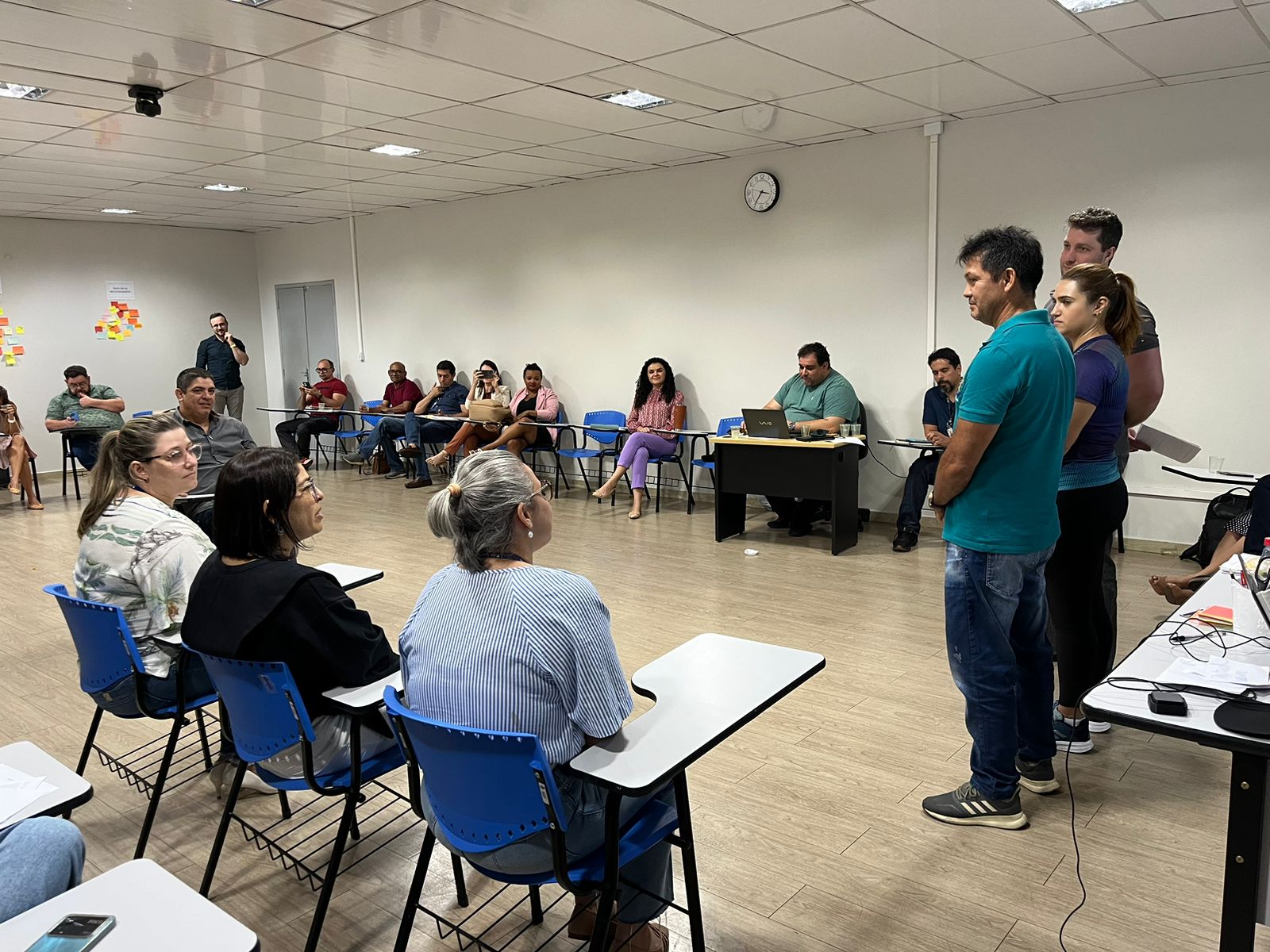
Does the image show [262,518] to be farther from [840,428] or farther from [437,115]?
[840,428]

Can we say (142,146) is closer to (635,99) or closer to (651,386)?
(635,99)

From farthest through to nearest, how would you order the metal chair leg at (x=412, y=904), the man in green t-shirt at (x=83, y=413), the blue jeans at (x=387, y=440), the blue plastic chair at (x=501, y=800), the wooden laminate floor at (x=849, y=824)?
the blue jeans at (x=387, y=440) < the man in green t-shirt at (x=83, y=413) < the wooden laminate floor at (x=849, y=824) < the metal chair leg at (x=412, y=904) < the blue plastic chair at (x=501, y=800)

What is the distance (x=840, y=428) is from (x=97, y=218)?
8843 mm

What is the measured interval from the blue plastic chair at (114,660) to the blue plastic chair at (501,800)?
3.73 ft

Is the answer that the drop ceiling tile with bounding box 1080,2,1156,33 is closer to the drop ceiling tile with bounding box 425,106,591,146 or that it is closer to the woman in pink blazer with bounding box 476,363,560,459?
the drop ceiling tile with bounding box 425,106,591,146

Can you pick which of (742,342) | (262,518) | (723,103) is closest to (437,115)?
(723,103)

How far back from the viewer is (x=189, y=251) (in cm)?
1127

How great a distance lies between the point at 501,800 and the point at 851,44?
4.12 metres

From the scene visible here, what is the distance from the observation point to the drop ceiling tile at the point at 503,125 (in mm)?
5723

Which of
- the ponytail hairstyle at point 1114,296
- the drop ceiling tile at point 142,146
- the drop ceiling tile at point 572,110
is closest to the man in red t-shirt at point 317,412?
the drop ceiling tile at point 142,146

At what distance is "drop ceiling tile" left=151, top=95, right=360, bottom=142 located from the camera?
210 inches

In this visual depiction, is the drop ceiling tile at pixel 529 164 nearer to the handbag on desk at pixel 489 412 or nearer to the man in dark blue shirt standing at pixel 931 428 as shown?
the handbag on desk at pixel 489 412

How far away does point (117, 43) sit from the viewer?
4.20 metres

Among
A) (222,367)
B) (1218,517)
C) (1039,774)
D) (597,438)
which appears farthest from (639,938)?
(222,367)
